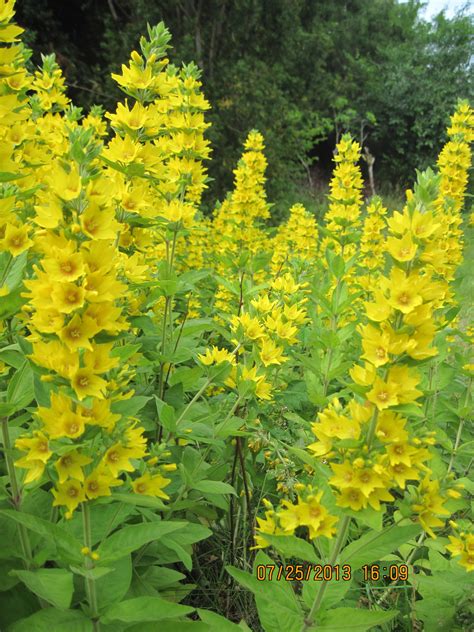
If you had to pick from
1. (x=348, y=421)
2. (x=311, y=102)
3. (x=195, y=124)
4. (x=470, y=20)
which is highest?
(x=470, y=20)

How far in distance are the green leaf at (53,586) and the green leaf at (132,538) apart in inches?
4.1

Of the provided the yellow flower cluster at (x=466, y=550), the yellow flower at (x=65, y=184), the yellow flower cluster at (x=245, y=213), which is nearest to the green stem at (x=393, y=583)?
the yellow flower cluster at (x=466, y=550)

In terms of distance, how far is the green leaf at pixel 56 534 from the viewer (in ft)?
4.64

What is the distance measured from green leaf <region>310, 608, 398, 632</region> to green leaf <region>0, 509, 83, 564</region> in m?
0.77

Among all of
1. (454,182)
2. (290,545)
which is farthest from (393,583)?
(454,182)

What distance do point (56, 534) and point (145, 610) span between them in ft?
1.07

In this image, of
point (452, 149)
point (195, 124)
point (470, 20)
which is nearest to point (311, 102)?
point (470, 20)

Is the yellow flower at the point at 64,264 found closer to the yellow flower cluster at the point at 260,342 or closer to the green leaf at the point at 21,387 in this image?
the green leaf at the point at 21,387

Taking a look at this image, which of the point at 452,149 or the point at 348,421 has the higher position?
the point at 452,149

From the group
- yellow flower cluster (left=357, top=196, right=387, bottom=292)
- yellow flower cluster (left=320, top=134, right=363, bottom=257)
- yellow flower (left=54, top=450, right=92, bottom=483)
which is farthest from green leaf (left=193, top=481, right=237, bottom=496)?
yellow flower cluster (left=357, top=196, right=387, bottom=292)

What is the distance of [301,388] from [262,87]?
33.6 ft

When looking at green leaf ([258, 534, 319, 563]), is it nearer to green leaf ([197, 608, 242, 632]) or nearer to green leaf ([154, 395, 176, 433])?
green leaf ([197, 608, 242, 632])

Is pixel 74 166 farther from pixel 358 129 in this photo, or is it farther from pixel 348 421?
pixel 358 129

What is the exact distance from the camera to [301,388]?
3.52 meters
